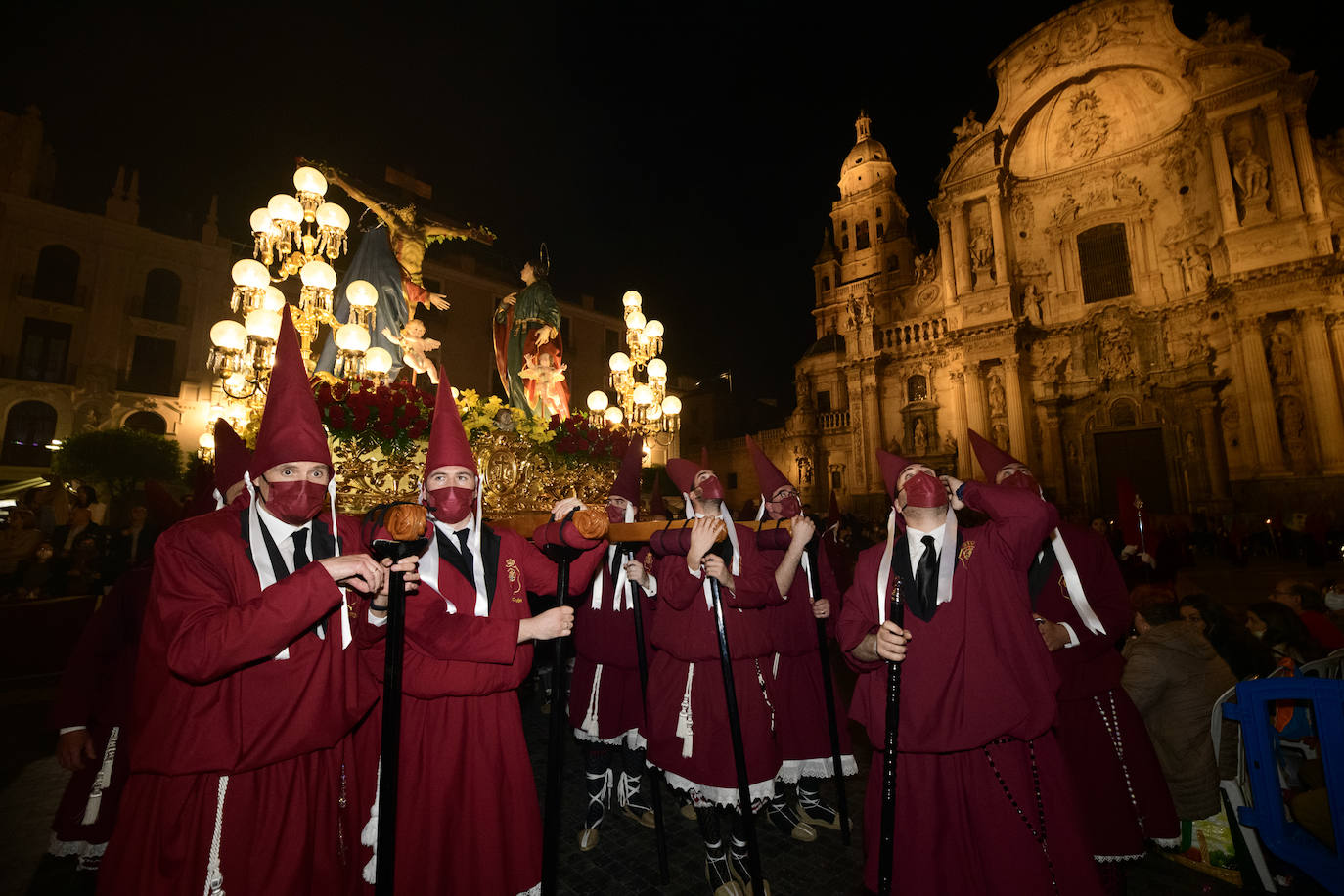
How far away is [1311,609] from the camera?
16.6 ft

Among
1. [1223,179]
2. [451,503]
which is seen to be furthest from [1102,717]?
[1223,179]

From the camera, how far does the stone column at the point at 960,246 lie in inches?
893

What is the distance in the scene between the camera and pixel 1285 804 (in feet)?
10.8

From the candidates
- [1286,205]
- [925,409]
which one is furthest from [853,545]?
[1286,205]

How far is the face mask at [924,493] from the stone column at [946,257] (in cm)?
2397

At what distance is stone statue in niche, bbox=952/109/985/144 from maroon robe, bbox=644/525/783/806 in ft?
87.9

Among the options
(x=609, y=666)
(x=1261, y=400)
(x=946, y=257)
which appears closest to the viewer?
(x=609, y=666)

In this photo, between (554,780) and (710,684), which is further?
(710,684)

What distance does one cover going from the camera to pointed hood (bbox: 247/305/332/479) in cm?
237

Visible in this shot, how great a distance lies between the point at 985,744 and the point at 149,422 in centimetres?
2919

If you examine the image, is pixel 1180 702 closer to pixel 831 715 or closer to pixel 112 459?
pixel 831 715

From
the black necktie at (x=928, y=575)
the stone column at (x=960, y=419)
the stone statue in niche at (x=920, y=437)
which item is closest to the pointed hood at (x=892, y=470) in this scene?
the black necktie at (x=928, y=575)

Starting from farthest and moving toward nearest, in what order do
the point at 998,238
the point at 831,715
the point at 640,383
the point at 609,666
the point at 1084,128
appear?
the point at 998,238 < the point at 1084,128 < the point at 640,383 < the point at 609,666 < the point at 831,715

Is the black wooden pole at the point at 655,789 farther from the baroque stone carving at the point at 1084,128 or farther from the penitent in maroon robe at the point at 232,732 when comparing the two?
the baroque stone carving at the point at 1084,128
